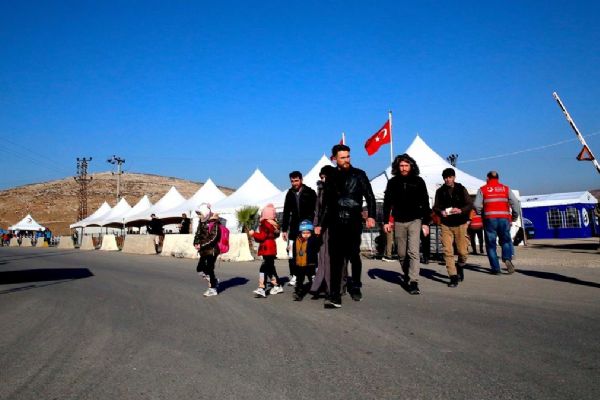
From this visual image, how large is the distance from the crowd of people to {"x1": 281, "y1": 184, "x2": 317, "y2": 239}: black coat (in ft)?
0.05

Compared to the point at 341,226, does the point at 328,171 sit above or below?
above

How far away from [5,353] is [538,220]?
34703 millimetres

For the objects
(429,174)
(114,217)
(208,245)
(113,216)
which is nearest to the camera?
(208,245)

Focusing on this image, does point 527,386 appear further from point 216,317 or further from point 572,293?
point 572,293

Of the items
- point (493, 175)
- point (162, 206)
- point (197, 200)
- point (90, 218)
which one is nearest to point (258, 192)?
point (197, 200)

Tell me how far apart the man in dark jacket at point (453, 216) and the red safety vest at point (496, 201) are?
52.4 inches

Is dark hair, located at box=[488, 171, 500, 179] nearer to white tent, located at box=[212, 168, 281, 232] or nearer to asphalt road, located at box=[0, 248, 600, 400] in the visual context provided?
asphalt road, located at box=[0, 248, 600, 400]

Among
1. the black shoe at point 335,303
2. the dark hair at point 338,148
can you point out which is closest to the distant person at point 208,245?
the black shoe at point 335,303

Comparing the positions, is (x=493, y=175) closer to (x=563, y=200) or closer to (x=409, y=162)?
(x=409, y=162)

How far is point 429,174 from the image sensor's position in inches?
774

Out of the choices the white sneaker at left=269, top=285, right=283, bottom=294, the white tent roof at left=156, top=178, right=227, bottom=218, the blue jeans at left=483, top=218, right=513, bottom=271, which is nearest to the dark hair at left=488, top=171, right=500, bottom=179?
the blue jeans at left=483, top=218, right=513, bottom=271

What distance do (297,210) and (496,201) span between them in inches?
168

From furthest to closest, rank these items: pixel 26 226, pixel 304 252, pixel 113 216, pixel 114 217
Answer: pixel 26 226 → pixel 113 216 → pixel 114 217 → pixel 304 252

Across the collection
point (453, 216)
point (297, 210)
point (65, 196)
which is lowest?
point (453, 216)
